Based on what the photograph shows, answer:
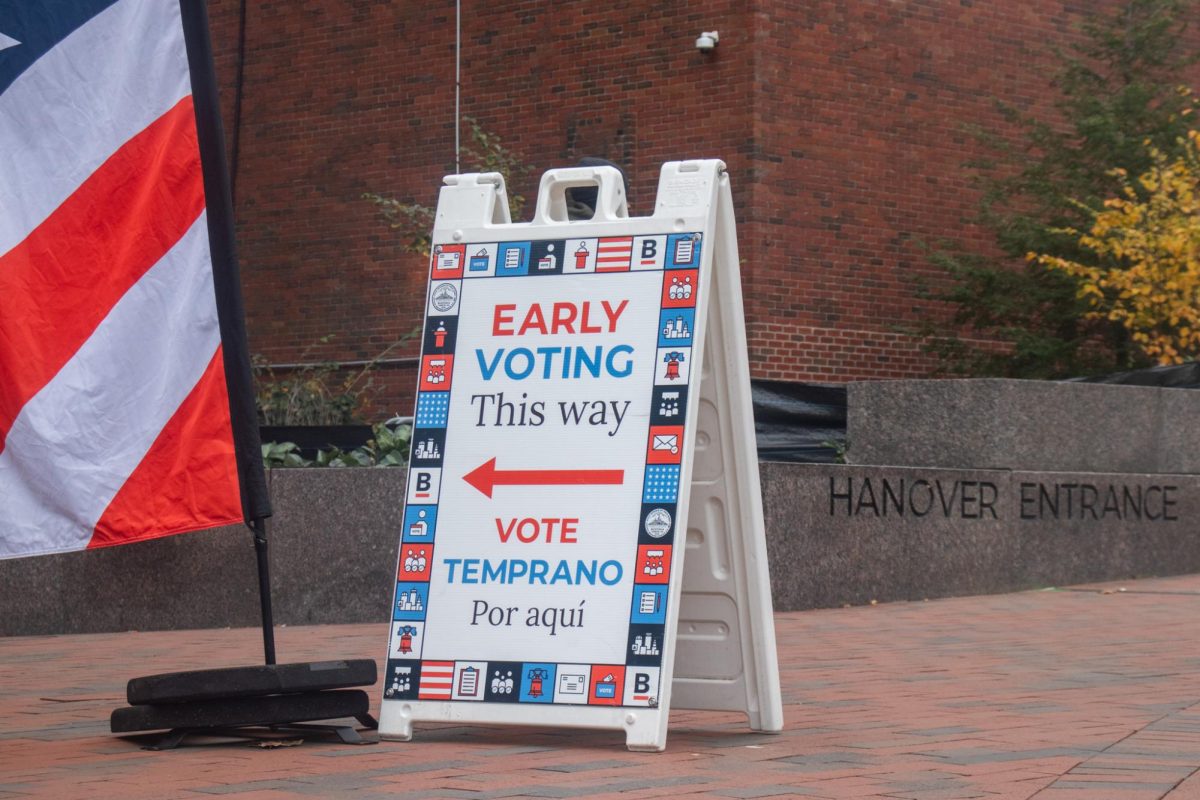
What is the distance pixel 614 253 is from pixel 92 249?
160 cm

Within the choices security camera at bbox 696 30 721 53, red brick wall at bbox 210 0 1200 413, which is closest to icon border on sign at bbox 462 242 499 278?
red brick wall at bbox 210 0 1200 413

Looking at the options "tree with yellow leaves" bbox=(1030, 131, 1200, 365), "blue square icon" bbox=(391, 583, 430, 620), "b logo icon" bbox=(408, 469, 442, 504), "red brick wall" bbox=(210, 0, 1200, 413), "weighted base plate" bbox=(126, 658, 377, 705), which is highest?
"red brick wall" bbox=(210, 0, 1200, 413)

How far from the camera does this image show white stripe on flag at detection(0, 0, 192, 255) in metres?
4.67

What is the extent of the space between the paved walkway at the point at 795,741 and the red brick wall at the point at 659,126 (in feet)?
27.6

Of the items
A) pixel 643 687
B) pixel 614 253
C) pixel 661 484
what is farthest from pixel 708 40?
pixel 643 687

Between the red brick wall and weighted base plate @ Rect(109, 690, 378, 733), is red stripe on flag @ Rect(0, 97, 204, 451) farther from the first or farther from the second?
the red brick wall

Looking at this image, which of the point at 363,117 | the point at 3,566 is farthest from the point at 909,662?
the point at 363,117

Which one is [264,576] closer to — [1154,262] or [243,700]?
[243,700]

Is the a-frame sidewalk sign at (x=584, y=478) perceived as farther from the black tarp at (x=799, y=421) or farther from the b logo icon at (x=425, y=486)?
the black tarp at (x=799, y=421)

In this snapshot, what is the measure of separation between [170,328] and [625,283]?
1.39 m

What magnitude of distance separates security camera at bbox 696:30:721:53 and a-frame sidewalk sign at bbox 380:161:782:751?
11.1 m

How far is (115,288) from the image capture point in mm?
4848

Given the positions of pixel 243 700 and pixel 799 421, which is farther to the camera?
pixel 799 421

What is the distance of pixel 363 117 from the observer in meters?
19.5
